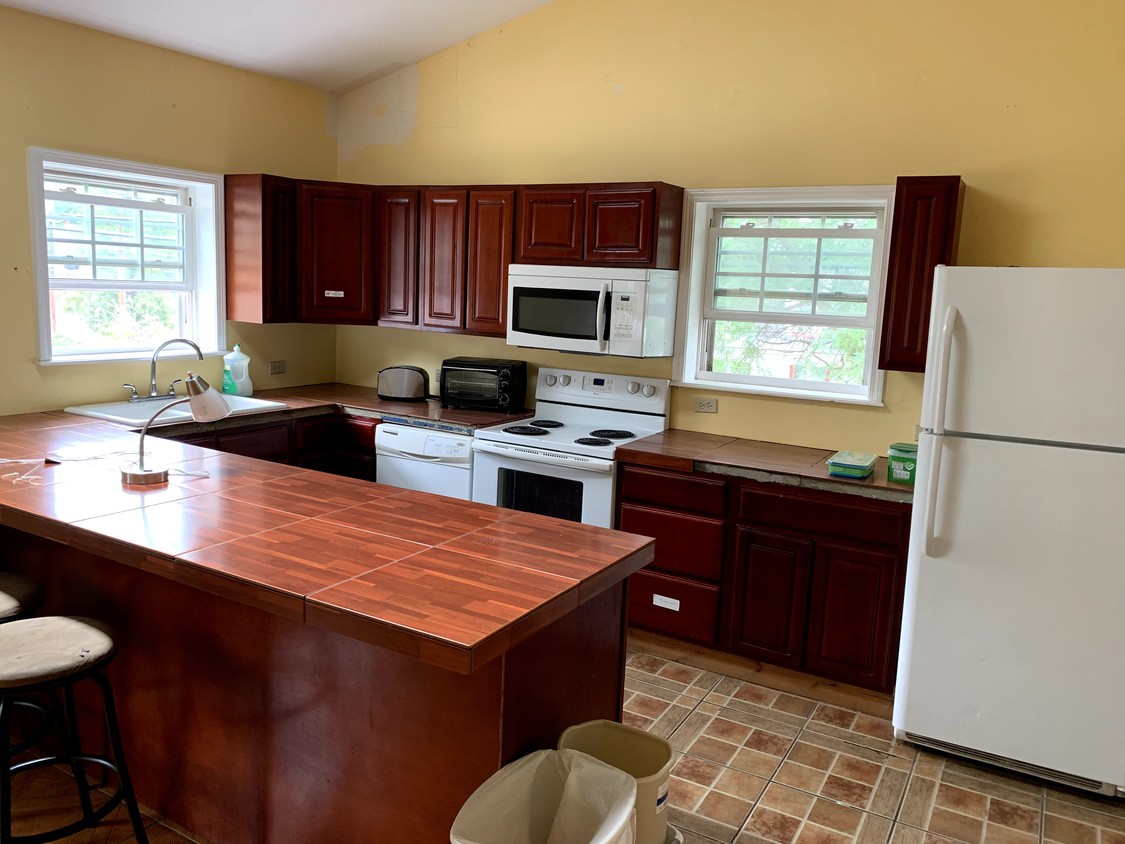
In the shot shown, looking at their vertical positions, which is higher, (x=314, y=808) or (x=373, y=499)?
(x=373, y=499)

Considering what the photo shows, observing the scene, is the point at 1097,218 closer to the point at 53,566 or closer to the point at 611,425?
the point at 611,425

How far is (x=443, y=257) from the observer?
14.5ft

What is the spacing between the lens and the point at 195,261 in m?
4.54

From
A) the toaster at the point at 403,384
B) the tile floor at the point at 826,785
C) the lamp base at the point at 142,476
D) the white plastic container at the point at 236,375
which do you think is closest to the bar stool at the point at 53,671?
the lamp base at the point at 142,476

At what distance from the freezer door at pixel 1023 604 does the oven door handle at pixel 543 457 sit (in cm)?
134

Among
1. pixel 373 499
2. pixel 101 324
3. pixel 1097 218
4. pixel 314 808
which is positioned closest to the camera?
pixel 314 808

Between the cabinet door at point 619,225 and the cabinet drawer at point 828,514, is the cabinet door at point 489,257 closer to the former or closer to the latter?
the cabinet door at point 619,225

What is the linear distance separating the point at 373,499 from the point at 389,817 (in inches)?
36.9

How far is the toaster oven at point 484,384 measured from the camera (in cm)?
446

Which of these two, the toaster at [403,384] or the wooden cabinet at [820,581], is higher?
the toaster at [403,384]

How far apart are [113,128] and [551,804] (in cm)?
367

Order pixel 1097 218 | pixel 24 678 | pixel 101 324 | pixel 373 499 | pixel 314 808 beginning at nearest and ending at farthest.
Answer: pixel 24 678, pixel 314 808, pixel 373 499, pixel 1097 218, pixel 101 324

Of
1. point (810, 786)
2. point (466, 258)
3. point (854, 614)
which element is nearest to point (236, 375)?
point (466, 258)

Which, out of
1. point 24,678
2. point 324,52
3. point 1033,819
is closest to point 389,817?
point 24,678
